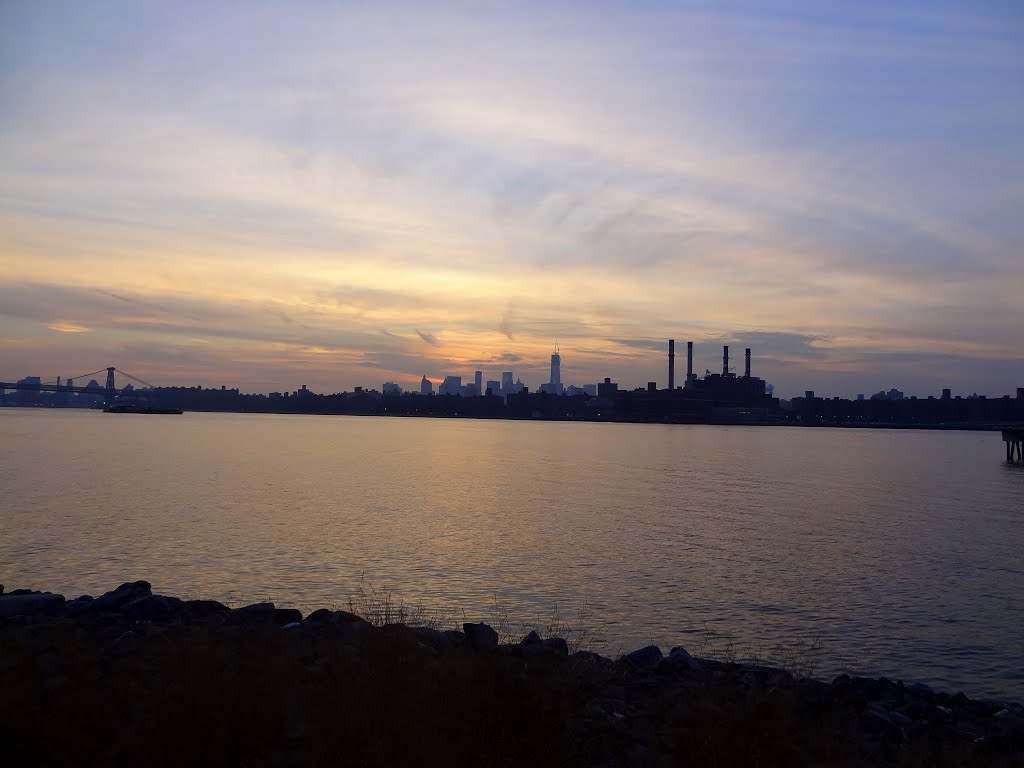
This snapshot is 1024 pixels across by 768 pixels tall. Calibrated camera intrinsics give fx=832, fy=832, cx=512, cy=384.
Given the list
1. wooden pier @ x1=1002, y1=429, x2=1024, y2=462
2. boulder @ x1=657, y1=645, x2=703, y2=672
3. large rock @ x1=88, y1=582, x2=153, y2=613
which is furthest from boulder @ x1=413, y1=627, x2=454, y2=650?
wooden pier @ x1=1002, y1=429, x2=1024, y2=462

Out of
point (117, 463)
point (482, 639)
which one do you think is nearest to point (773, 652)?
point (482, 639)

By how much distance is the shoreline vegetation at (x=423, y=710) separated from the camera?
762 cm

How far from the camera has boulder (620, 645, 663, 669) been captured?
14242mm

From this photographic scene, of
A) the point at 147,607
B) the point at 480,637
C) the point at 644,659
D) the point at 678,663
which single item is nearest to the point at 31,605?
the point at 147,607

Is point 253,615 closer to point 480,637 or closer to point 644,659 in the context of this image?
point 480,637

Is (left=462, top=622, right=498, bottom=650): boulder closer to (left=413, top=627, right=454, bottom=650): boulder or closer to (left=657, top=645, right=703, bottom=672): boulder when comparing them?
(left=413, top=627, right=454, bottom=650): boulder

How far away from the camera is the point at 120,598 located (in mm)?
17562

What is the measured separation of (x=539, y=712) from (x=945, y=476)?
259 feet

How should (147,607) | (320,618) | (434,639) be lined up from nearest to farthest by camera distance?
(434,639)
(320,618)
(147,607)

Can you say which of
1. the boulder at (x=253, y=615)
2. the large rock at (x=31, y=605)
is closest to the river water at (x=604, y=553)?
the boulder at (x=253, y=615)

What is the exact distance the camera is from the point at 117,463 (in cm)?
7025

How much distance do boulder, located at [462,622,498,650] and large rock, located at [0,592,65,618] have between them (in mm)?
8713

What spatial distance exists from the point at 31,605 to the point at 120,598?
1653 millimetres

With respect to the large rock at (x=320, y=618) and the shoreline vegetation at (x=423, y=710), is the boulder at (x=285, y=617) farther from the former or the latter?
the shoreline vegetation at (x=423, y=710)
